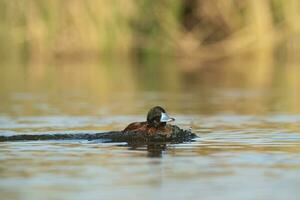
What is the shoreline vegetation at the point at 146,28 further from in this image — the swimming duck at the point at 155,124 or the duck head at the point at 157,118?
the duck head at the point at 157,118

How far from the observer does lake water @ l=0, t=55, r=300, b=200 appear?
338 inches

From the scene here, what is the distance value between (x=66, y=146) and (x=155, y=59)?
21048 mm

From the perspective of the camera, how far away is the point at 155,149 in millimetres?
11312

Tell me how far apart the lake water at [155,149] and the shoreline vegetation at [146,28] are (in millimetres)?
2004

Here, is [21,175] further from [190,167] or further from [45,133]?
[45,133]

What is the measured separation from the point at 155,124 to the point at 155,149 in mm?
686

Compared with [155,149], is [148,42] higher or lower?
higher

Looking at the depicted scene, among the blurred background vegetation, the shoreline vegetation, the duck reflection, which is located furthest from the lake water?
the shoreline vegetation

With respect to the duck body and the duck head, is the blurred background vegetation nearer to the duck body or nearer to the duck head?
the duck body

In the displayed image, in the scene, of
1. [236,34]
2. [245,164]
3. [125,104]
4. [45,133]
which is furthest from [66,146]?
[236,34]

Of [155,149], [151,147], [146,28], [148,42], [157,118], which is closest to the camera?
[155,149]

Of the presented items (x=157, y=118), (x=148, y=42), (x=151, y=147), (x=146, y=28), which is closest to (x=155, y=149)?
(x=151, y=147)

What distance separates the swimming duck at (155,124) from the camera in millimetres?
11883

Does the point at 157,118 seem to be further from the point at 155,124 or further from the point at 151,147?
the point at 151,147
